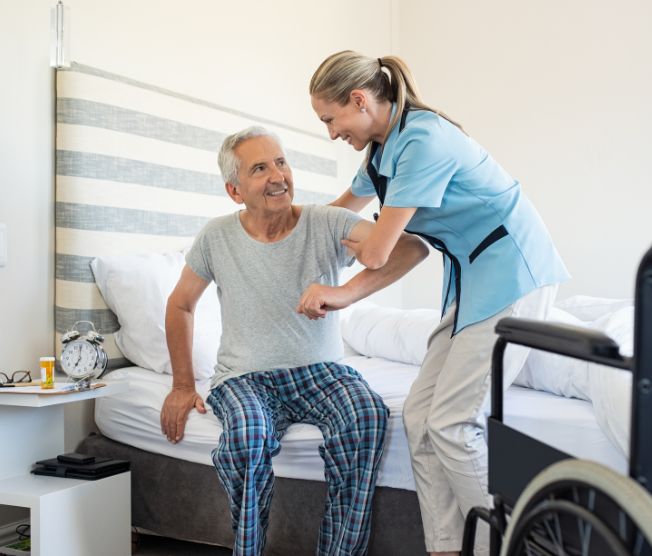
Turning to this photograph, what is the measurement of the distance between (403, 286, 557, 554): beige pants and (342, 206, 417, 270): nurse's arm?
26 centimetres

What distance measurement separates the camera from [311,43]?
3816 millimetres

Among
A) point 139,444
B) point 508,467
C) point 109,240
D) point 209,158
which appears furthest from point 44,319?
point 508,467

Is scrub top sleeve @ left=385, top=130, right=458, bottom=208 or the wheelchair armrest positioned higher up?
scrub top sleeve @ left=385, top=130, right=458, bottom=208

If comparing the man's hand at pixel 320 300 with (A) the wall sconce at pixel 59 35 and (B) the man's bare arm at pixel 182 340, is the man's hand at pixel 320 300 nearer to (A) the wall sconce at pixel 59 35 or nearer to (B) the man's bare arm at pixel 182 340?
(B) the man's bare arm at pixel 182 340

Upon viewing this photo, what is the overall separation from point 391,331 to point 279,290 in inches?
28.5

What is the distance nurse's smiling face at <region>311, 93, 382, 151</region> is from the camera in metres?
1.83

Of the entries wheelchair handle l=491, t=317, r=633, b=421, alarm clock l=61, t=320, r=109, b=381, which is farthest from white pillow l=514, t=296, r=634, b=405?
alarm clock l=61, t=320, r=109, b=381

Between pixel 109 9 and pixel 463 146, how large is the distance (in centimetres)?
155

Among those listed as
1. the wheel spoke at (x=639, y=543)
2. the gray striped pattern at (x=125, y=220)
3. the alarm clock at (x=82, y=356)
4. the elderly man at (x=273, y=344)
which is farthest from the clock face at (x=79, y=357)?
the wheel spoke at (x=639, y=543)

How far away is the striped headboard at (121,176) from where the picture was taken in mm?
2490

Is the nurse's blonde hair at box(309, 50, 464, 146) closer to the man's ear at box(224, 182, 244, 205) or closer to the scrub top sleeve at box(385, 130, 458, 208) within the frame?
the scrub top sleeve at box(385, 130, 458, 208)

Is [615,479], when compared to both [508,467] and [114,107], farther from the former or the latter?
[114,107]

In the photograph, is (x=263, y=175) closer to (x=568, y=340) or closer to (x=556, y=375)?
(x=556, y=375)

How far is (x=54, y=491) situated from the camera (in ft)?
6.51
